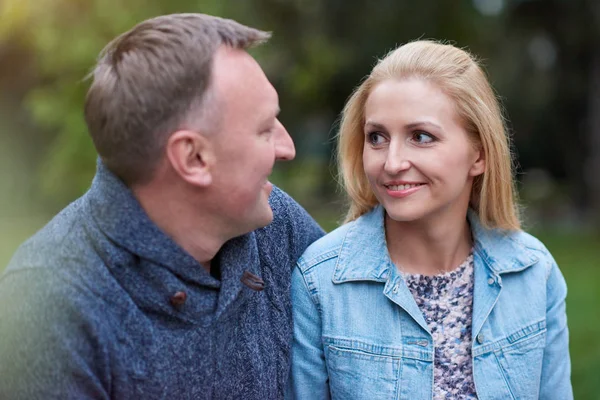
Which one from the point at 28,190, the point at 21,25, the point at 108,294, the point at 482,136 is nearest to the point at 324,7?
the point at 21,25

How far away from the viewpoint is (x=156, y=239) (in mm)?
1977

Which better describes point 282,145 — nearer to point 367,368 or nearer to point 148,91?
point 148,91

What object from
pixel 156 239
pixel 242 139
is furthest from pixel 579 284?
pixel 156 239

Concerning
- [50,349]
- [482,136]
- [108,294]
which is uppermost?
[482,136]

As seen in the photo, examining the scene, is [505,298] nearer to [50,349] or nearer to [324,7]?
[50,349]

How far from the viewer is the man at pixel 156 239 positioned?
1834 mm

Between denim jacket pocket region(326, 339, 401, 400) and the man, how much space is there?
35cm

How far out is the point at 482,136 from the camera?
8.05 ft

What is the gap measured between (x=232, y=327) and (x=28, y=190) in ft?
41.1

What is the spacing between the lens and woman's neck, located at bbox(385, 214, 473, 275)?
2533mm

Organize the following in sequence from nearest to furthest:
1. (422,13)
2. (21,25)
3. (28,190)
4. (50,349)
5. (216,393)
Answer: (50,349), (216,393), (21,25), (422,13), (28,190)

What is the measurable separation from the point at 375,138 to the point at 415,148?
164 mm

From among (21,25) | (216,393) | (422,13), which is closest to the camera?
(216,393)

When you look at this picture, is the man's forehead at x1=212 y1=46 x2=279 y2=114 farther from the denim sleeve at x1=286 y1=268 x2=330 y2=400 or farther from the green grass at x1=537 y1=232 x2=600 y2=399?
the green grass at x1=537 y1=232 x2=600 y2=399
